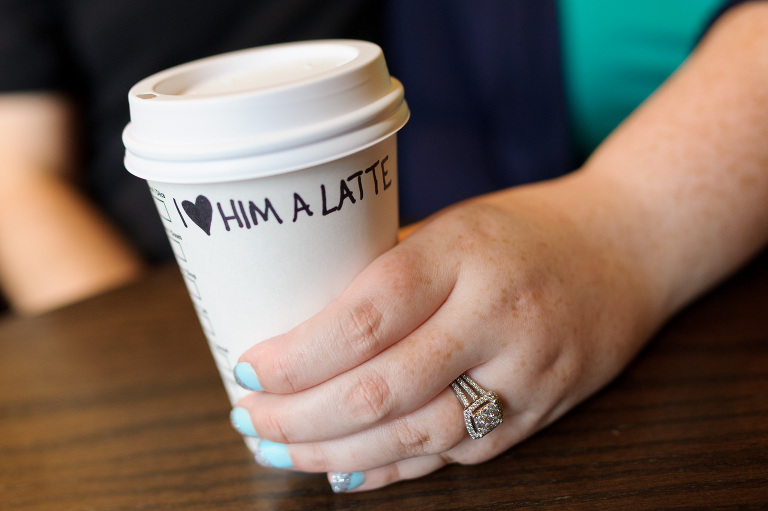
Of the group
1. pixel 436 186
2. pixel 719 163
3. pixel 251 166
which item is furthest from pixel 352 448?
pixel 436 186

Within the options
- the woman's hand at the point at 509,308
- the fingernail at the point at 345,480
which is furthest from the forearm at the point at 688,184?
the fingernail at the point at 345,480

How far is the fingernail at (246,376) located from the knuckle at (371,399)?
8 centimetres

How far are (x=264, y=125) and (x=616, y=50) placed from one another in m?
0.90

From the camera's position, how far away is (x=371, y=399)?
424 mm

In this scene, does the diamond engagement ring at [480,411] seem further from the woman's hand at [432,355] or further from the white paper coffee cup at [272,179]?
the white paper coffee cup at [272,179]

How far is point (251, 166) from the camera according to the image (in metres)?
0.37

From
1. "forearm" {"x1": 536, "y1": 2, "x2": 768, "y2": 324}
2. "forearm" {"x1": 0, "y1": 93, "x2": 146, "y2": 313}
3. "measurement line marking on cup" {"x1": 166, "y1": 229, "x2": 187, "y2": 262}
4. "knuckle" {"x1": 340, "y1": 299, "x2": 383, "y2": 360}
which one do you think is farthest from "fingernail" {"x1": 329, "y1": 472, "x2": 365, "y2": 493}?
"forearm" {"x1": 0, "y1": 93, "x2": 146, "y2": 313}

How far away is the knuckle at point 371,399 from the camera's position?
0.42 metres

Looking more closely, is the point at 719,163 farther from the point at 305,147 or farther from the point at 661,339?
the point at 305,147

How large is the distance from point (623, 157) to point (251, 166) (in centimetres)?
47

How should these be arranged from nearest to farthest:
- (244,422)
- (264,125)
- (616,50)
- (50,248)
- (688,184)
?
(264,125)
(244,422)
(688,184)
(616,50)
(50,248)

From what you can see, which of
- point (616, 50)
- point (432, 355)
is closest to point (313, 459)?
point (432, 355)

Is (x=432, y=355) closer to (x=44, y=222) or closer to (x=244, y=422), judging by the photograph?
(x=244, y=422)

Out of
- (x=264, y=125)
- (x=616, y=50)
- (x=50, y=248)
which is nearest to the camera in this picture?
(x=264, y=125)
